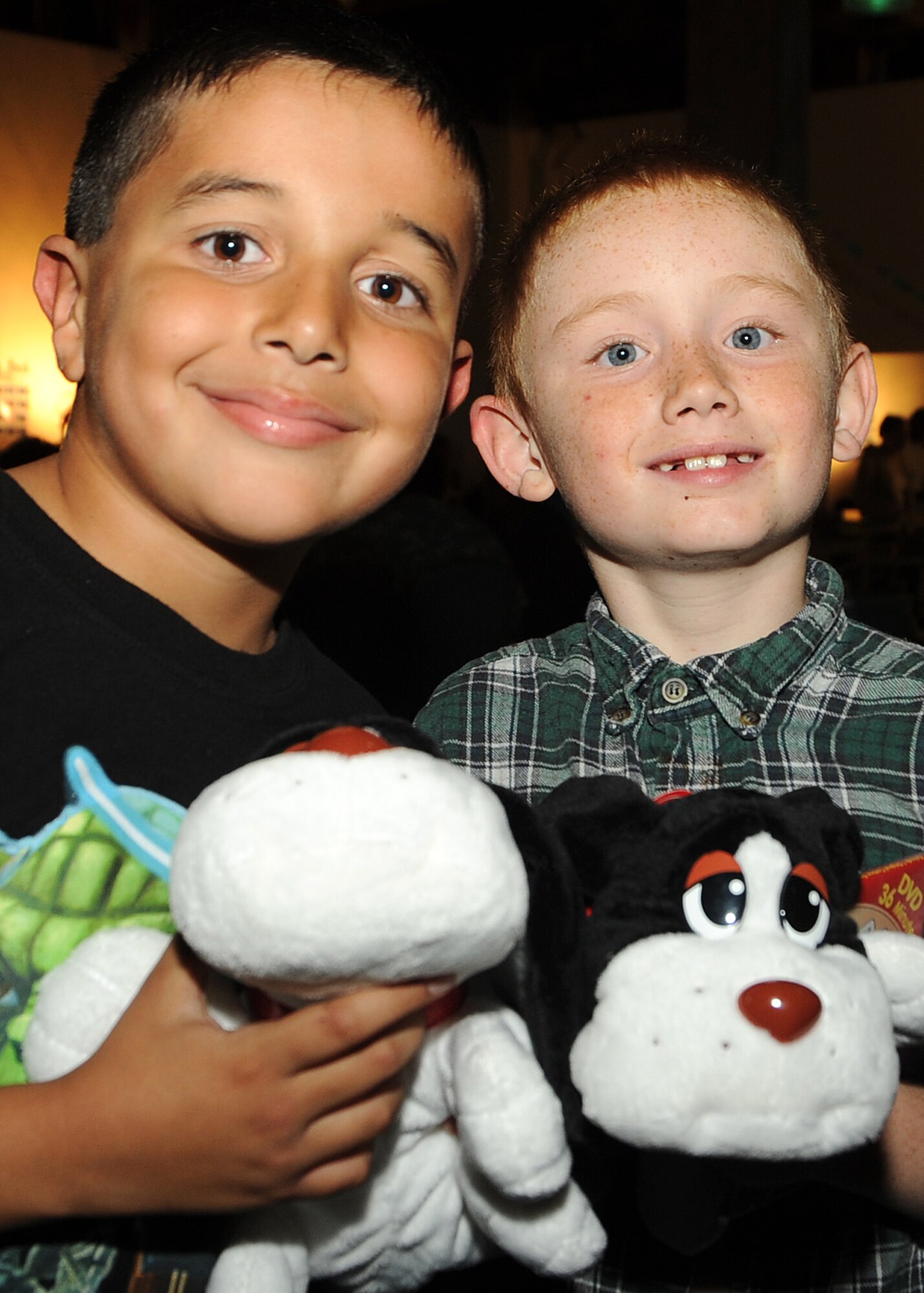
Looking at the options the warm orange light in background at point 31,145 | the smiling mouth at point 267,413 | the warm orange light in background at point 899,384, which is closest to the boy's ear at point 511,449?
the smiling mouth at point 267,413

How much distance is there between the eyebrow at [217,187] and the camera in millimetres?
1002

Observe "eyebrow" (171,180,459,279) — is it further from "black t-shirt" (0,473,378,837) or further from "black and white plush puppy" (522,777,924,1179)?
"black and white plush puppy" (522,777,924,1179)

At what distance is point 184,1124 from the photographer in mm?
767

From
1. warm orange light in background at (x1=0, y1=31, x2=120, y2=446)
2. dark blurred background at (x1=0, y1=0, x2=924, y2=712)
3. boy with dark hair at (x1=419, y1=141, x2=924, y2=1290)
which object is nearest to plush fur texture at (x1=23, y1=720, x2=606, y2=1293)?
boy with dark hair at (x1=419, y1=141, x2=924, y2=1290)

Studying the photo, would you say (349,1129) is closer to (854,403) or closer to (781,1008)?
(781,1008)

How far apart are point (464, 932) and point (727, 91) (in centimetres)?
352

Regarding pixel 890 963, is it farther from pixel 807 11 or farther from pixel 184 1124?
pixel 807 11

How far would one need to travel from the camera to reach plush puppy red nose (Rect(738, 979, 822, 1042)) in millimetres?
643

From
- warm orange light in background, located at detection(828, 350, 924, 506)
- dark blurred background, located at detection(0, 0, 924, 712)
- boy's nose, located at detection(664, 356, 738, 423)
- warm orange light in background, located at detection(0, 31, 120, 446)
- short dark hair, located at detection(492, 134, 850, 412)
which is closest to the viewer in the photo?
boy's nose, located at detection(664, 356, 738, 423)

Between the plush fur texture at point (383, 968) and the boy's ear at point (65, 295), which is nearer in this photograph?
the plush fur texture at point (383, 968)

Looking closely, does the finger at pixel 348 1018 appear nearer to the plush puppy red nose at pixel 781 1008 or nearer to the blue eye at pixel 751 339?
the plush puppy red nose at pixel 781 1008

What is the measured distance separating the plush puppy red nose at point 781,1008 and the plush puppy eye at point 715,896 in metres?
0.05

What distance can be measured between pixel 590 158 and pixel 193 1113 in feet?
13.5

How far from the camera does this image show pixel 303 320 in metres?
0.98
